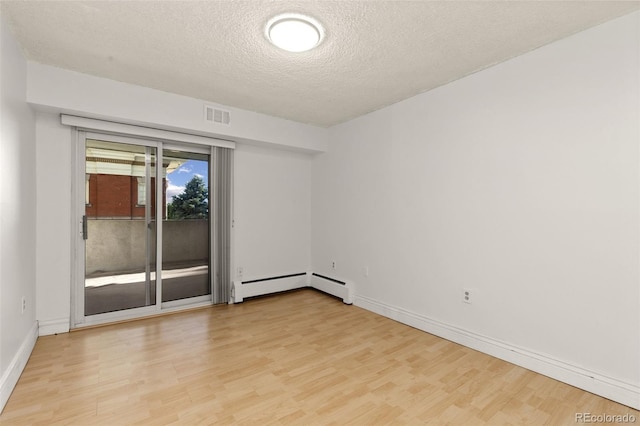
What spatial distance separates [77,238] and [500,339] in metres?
4.22

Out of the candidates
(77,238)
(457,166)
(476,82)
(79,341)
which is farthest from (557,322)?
(77,238)

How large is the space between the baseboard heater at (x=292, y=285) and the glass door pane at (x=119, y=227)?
1052 millimetres

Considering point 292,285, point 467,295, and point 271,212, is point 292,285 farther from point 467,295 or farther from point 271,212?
point 467,295

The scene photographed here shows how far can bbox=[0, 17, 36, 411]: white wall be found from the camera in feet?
6.27

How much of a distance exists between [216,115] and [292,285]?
2666 mm

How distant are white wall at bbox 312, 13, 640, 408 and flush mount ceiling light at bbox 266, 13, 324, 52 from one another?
5.26 feet

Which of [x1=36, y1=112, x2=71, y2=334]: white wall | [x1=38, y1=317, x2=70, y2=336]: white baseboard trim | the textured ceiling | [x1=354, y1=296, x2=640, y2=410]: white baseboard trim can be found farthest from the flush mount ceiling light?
[x1=38, y1=317, x2=70, y2=336]: white baseboard trim

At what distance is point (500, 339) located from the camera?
8.44 feet

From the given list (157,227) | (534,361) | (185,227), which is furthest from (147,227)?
(534,361)

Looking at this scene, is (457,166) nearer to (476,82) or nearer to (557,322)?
(476,82)

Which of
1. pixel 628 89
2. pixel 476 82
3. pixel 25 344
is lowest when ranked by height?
pixel 25 344

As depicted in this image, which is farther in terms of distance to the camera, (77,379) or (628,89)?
(77,379)

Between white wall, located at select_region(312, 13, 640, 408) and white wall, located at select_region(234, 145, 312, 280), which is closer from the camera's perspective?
white wall, located at select_region(312, 13, 640, 408)

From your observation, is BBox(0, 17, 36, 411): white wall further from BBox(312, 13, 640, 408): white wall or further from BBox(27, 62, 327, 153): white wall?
BBox(312, 13, 640, 408): white wall
